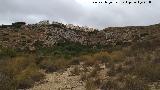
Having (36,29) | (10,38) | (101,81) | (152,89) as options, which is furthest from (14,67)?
(36,29)

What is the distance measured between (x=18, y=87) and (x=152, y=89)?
6079 mm

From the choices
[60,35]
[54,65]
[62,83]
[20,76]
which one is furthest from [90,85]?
[60,35]

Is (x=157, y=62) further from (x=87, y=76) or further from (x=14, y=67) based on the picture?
(x=14, y=67)

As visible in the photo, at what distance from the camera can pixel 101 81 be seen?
57.3 ft

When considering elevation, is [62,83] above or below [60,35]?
below

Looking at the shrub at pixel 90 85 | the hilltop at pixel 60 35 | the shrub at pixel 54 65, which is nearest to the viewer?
the shrub at pixel 90 85

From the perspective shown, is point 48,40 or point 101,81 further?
point 48,40

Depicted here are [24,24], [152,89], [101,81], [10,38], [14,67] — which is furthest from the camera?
[24,24]

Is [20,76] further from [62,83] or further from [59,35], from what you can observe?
[59,35]

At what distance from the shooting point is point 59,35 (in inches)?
2458

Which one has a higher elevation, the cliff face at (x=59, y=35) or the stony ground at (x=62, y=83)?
the cliff face at (x=59, y=35)

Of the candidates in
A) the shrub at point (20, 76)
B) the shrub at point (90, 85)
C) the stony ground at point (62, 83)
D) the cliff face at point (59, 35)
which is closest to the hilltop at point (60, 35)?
the cliff face at point (59, 35)

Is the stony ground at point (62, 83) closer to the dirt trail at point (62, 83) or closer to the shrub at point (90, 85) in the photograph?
the dirt trail at point (62, 83)

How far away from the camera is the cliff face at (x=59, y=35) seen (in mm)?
55297
